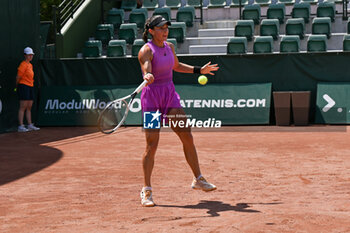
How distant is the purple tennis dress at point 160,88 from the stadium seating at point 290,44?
12.2m

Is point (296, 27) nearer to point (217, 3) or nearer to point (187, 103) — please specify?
point (217, 3)

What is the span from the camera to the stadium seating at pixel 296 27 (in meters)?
19.2

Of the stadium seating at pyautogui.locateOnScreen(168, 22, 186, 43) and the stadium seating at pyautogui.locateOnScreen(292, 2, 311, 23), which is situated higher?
the stadium seating at pyautogui.locateOnScreen(292, 2, 311, 23)

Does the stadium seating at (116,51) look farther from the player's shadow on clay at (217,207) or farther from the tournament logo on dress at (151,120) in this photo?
the player's shadow on clay at (217,207)

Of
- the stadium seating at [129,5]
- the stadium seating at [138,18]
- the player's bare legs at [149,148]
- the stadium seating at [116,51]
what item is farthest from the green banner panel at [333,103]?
the stadium seating at [129,5]

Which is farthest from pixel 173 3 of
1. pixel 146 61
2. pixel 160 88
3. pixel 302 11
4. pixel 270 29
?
pixel 146 61

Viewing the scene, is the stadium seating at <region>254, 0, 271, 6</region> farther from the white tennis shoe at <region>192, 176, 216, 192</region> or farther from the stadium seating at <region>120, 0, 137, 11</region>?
the white tennis shoe at <region>192, 176, 216, 192</region>

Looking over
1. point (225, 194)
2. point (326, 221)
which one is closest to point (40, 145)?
point (225, 194)

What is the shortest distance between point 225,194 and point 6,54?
9.76 metres

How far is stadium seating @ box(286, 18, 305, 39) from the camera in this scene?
1920cm

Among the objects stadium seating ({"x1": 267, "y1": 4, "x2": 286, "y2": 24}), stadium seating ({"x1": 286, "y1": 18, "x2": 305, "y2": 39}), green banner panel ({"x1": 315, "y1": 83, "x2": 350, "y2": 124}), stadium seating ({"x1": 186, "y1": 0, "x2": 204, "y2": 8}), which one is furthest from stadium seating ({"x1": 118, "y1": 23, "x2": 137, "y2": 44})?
green banner panel ({"x1": 315, "y1": 83, "x2": 350, "y2": 124})

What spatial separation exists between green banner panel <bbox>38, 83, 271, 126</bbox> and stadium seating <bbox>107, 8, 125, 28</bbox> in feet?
20.0

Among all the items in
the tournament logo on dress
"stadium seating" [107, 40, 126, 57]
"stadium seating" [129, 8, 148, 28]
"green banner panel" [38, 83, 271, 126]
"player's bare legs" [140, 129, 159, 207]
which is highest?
"stadium seating" [129, 8, 148, 28]

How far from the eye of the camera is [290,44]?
17.9 meters
